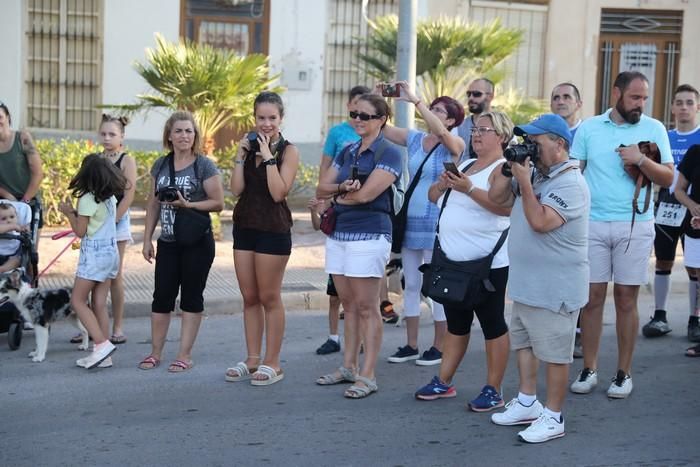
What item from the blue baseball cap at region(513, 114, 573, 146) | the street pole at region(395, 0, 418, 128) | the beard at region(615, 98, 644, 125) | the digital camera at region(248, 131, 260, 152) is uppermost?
the street pole at region(395, 0, 418, 128)

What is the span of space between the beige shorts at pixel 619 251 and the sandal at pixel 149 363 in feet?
10.1

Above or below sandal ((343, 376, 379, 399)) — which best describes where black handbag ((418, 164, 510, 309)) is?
above

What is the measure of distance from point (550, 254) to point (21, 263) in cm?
431

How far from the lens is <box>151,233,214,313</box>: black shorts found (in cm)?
736

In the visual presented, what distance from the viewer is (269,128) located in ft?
22.9

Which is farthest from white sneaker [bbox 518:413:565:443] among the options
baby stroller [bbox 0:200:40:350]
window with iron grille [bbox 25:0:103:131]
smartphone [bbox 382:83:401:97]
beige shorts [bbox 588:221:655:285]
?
window with iron grille [bbox 25:0:103:131]

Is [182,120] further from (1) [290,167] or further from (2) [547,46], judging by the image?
(2) [547,46]

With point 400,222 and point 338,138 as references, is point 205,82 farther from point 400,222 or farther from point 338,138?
point 400,222

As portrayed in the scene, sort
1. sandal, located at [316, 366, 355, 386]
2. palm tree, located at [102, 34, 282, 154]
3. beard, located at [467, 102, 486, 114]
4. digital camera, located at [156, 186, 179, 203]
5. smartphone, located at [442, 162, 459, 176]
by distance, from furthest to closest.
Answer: palm tree, located at [102, 34, 282, 154] → beard, located at [467, 102, 486, 114] → digital camera, located at [156, 186, 179, 203] → sandal, located at [316, 366, 355, 386] → smartphone, located at [442, 162, 459, 176]

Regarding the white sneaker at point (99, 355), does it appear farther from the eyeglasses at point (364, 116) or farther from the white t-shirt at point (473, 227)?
the white t-shirt at point (473, 227)

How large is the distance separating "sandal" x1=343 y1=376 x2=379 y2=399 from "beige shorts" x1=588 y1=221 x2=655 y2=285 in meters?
1.60

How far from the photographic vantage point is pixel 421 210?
7562 millimetres

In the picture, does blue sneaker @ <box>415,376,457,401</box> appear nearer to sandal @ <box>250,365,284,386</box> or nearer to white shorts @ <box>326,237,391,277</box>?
white shorts @ <box>326,237,391,277</box>

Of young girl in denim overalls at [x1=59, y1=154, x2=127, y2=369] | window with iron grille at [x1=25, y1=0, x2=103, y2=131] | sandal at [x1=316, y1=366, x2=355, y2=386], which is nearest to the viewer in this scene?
sandal at [x1=316, y1=366, x2=355, y2=386]
